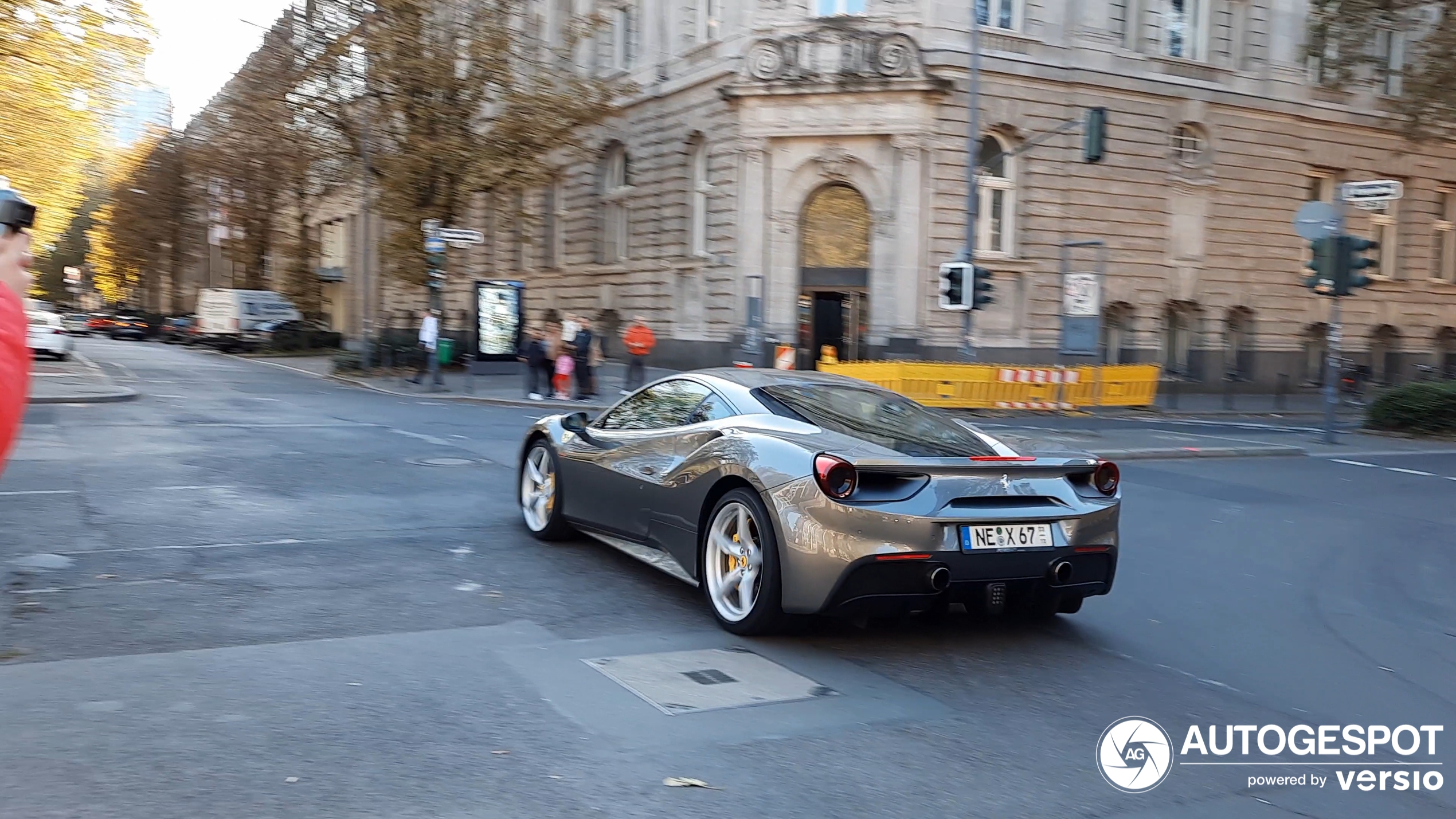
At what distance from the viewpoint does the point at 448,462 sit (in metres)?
12.7

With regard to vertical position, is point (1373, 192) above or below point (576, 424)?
above

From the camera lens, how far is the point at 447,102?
101ft

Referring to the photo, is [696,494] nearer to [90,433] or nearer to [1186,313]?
[90,433]

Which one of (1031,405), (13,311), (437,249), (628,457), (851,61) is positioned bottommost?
(1031,405)

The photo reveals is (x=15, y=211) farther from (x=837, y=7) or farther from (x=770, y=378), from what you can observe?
(x=837, y=7)

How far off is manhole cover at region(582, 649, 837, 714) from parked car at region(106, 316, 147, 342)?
224 feet

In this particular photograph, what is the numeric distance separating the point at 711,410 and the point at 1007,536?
1917 mm

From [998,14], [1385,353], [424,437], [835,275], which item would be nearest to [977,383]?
[835,275]

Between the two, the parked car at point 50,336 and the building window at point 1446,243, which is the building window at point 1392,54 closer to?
the building window at point 1446,243

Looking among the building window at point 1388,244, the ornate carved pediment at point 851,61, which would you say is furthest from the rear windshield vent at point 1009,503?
the building window at point 1388,244

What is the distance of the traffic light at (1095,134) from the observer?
23.0m

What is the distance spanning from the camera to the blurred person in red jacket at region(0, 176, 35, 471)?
6.48 ft

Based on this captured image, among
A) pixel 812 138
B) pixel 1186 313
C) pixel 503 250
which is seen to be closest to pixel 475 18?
pixel 812 138

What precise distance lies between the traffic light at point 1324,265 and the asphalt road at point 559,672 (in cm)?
908
